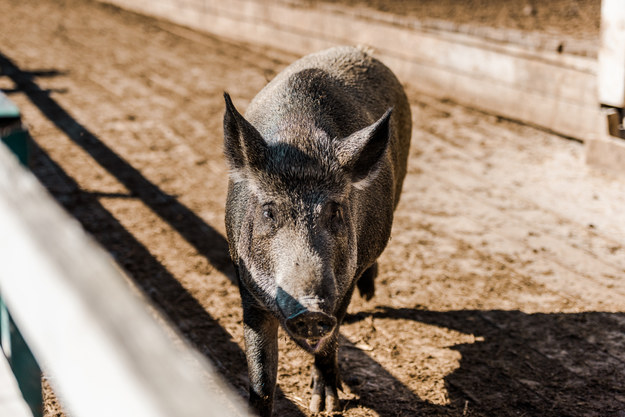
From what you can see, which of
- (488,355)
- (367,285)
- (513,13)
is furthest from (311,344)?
(513,13)

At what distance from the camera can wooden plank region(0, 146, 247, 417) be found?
0.82 m

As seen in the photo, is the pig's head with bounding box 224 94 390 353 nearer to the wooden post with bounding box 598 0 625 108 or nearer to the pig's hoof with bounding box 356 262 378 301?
the pig's hoof with bounding box 356 262 378 301

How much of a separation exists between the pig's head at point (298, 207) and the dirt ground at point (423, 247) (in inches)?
36.7

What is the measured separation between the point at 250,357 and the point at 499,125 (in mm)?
5444

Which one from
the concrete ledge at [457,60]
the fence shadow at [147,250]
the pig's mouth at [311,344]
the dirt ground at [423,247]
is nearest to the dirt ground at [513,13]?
the concrete ledge at [457,60]

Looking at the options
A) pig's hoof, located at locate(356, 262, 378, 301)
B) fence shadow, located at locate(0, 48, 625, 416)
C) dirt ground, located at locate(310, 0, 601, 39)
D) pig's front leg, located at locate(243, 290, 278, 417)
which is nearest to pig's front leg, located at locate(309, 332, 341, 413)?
fence shadow, located at locate(0, 48, 625, 416)

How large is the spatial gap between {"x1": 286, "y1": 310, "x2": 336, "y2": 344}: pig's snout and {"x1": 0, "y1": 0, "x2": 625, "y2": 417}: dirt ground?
43.2 inches

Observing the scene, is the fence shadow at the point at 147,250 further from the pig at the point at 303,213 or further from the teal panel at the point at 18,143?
the teal panel at the point at 18,143

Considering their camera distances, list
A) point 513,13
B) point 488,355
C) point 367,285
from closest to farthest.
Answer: point 488,355 < point 367,285 < point 513,13

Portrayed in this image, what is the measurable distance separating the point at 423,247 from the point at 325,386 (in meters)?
1.98

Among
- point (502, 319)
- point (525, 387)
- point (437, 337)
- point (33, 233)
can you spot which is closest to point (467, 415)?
point (525, 387)

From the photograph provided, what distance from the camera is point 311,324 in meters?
2.45

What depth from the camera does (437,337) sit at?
4.11 meters

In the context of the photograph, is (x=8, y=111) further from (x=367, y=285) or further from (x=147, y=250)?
(x=147, y=250)
